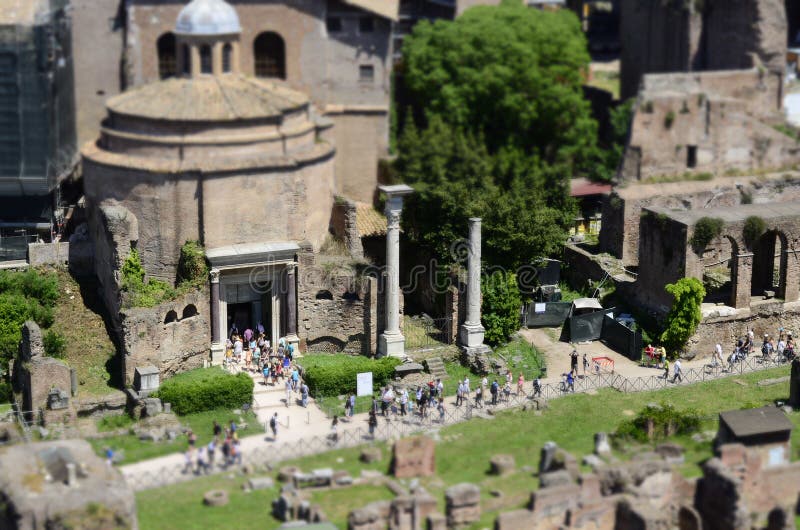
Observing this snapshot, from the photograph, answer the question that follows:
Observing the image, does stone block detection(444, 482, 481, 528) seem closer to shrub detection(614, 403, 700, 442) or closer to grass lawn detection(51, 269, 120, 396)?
shrub detection(614, 403, 700, 442)

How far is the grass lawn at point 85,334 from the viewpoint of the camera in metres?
63.9

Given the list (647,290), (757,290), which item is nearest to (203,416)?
(647,290)

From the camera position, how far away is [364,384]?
63.4m

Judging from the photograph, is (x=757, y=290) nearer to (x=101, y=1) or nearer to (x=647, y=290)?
(x=647, y=290)

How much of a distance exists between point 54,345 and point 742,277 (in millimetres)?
26916

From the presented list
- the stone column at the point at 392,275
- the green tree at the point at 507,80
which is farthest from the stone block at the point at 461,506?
the green tree at the point at 507,80

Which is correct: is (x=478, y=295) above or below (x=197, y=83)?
below

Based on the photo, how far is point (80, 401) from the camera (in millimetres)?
61531

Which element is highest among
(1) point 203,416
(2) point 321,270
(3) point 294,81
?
(3) point 294,81

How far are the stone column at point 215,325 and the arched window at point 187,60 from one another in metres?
9.24

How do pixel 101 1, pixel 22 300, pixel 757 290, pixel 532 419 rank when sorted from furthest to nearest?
1. pixel 101 1
2. pixel 757 290
3. pixel 22 300
4. pixel 532 419

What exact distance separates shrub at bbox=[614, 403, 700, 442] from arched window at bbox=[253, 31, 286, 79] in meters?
28.3

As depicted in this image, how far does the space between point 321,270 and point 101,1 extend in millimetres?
20044

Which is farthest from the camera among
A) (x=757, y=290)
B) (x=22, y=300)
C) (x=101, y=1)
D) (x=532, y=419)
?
(x=101, y=1)
